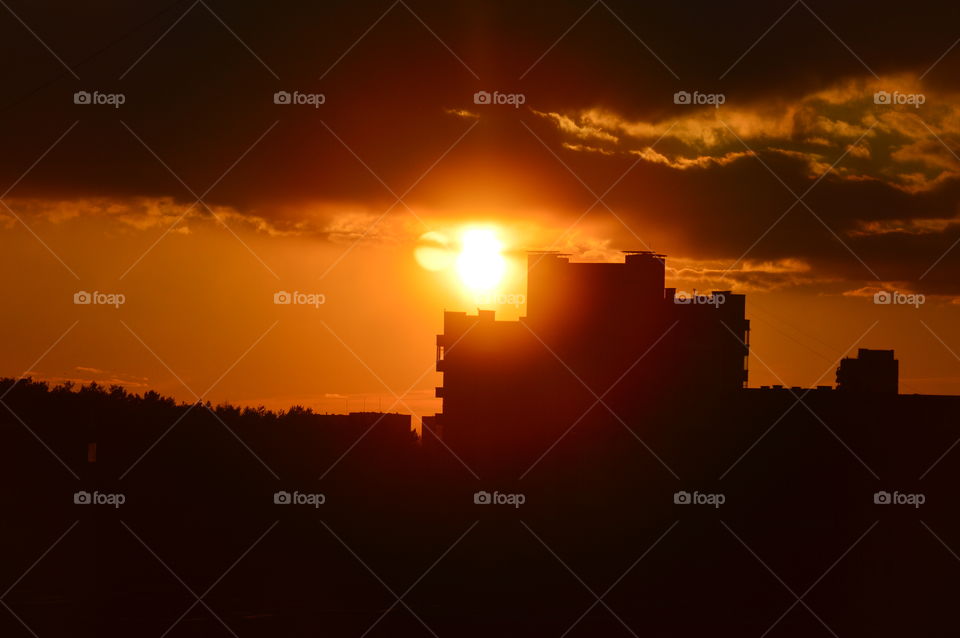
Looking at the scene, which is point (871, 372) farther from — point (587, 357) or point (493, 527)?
point (493, 527)

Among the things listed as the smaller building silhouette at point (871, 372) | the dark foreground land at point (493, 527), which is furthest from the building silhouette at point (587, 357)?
the smaller building silhouette at point (871, 372)

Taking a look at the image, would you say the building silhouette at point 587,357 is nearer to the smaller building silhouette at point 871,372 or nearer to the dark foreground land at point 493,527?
the dark foreground land at point 493,527

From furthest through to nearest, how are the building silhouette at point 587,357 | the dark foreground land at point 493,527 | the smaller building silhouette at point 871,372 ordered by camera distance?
1. the smaller building silhouette at point 871,372
2. the building silhouette at point 587,357
3. the dark foreground land at point 493,527

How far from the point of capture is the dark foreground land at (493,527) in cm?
2747

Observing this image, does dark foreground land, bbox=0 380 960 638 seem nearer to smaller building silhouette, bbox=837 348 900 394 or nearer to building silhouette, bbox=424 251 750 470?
building silhouette, bbox=424 251 750 470

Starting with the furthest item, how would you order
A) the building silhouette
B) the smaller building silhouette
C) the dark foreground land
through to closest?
the smaller building silhouette < the building silhouette < the dark foreground land

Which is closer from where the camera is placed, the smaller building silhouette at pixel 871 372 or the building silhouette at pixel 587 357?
the building silhouette at pixel 587 357

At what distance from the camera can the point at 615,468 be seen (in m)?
52.8

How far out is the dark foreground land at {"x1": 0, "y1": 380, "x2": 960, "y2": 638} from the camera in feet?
90.1

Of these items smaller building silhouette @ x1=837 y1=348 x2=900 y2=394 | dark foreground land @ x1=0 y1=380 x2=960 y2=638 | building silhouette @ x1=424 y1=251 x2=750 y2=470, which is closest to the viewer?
dark foreground land @ x1=0 y1=380 x2=960 y2=638

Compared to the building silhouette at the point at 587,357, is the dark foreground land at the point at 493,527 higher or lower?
lower

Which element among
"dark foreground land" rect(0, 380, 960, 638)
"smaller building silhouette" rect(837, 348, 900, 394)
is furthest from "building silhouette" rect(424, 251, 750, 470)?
"smaller building silhouette" rect(837, 348, 900, 394)

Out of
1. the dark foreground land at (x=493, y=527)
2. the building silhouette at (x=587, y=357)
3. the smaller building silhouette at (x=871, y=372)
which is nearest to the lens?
the dark foreground land at (x=493, y=527)

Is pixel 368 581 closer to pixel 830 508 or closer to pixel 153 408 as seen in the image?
pixel 830 508
